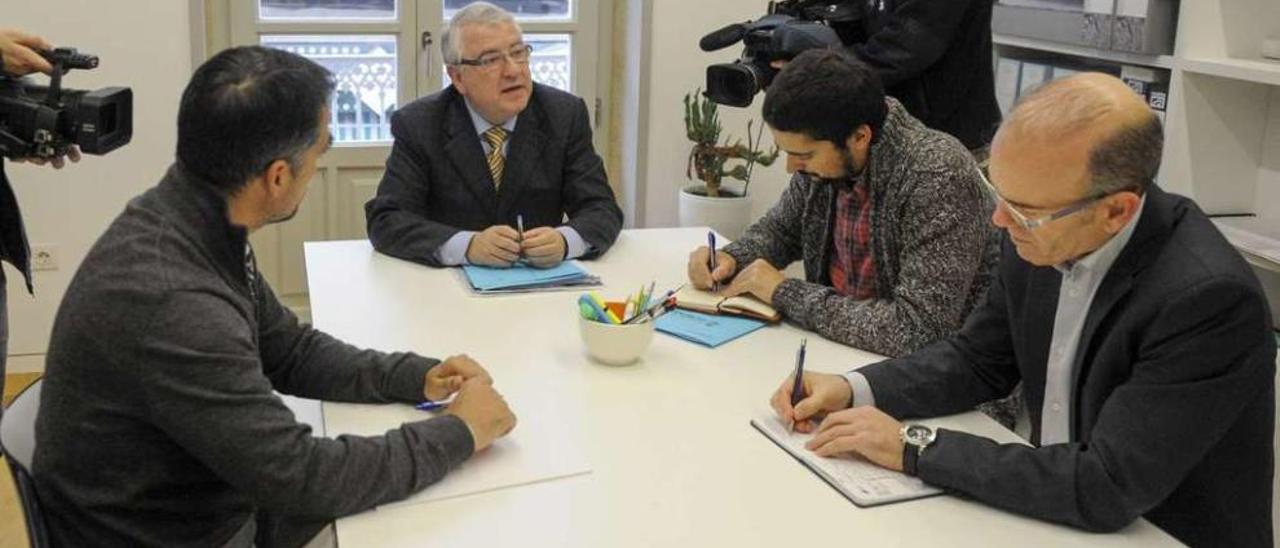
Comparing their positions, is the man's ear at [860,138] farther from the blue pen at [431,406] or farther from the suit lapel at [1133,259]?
the blue pen at [431,406]

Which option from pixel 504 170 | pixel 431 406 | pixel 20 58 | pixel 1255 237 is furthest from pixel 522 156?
pixel 1255 237

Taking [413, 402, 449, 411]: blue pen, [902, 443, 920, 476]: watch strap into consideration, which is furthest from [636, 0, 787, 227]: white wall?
[902, 443, 920, 476]: watch strap

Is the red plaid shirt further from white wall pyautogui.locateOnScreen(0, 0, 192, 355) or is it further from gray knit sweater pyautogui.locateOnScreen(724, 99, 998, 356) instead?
white wall pyautogui.locateOnScreen(0, 0, 192, 355)

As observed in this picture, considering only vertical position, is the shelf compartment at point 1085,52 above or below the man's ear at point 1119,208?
above

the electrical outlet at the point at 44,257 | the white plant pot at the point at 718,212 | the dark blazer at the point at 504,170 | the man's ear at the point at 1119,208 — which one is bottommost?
the electrical outlet at the point at 44,257

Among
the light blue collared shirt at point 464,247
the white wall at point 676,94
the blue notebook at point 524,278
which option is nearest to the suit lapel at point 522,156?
the light blue collared shirt at point 464,247

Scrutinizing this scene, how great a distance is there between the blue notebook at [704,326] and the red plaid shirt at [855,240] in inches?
8.9

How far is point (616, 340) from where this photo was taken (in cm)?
181

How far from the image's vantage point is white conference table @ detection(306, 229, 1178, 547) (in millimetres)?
1315

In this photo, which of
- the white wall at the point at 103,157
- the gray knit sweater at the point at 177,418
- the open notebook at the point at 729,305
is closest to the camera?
the gray knit sweater at the point at 177,418

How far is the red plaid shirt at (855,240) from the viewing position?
6.97 feet

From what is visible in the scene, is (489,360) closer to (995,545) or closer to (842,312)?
(842,312)

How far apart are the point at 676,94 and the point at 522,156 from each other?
4.76 ft

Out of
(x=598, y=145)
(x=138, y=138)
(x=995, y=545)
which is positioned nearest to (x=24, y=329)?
(x=138, y=138)
